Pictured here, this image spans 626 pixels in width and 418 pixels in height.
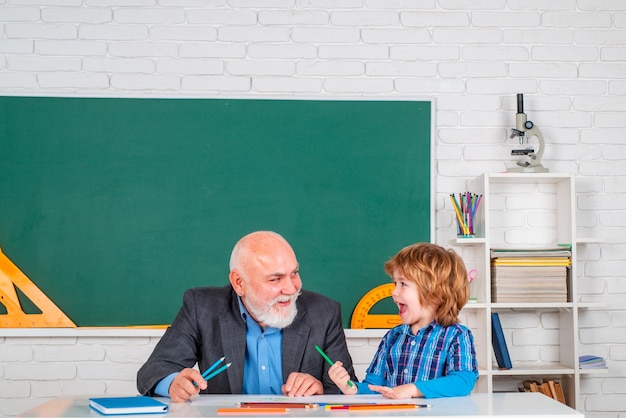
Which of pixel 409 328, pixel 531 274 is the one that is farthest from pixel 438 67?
pixel 409 328

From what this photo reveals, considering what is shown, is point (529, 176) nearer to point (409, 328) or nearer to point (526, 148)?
point (526, 148)

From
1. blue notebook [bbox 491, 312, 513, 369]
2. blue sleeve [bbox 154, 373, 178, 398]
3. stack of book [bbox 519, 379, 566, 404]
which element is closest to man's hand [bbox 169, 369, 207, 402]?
blue sleeve [bbox 154, 373, 178, 398]

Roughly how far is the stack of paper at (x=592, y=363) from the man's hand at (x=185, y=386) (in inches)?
82.4

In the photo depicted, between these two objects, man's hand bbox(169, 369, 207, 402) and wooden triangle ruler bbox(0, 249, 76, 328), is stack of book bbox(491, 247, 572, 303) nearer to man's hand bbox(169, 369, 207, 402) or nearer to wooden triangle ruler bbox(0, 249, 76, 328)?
man's hand bbox(169, 369, 207, 402)

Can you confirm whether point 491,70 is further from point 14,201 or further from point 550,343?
point 14,201

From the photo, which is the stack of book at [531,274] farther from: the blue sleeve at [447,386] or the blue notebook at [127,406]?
the blue notebook at [127,406]

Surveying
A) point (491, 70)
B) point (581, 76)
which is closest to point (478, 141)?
point (491, 70)

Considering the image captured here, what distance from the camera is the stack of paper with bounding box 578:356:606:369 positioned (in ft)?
12.0

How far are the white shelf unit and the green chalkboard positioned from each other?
309 millimetres

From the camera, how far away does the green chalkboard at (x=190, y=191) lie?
12.3ft

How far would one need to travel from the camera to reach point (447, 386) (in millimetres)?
2203

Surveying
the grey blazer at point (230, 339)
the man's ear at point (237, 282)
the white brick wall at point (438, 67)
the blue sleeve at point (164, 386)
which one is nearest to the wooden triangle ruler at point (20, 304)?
the white brick wall at point (438, 67)

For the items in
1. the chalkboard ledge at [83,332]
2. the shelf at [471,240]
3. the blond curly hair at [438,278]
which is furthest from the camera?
the chalkboard ledge at [83,332]

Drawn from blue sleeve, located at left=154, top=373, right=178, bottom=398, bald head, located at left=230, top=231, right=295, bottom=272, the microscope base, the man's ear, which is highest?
the microscope base
